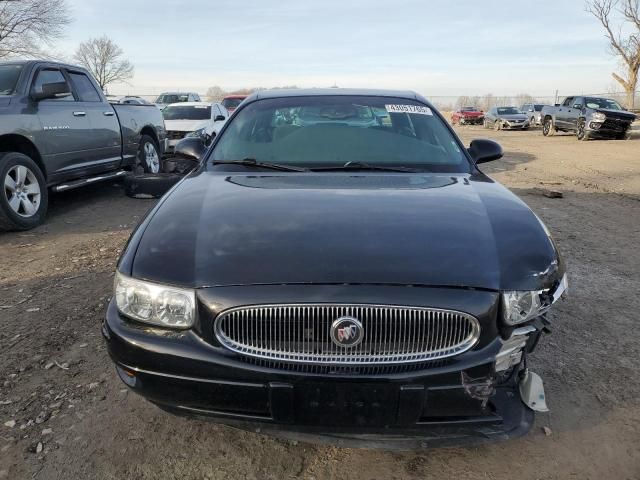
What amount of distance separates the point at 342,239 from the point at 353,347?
1.50 feet

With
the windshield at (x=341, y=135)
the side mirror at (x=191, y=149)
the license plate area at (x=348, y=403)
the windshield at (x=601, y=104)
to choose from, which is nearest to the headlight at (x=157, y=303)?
the license plate area at (x=348, y=403)

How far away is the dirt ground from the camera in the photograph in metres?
2.23

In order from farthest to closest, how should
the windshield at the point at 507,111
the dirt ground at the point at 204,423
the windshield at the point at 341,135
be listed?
the windshield at the point at 507,111, the windshield at the point at 341,135, the dirt ground at the point at 204,423

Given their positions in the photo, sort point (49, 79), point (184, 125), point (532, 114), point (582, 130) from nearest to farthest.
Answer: point (49, 79), point (184, 125), point (582, 130), point (532, 114)

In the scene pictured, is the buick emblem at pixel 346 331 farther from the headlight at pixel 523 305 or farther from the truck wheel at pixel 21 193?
the truck wheel at pixel 21 193

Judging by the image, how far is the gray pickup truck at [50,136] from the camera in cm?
576

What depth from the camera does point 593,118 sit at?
2036 cm

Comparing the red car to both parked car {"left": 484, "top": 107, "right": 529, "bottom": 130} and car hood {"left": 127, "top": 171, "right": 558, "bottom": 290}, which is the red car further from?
car hood {"left": 127, "top": 171, "right": 558, "bottom": 290}

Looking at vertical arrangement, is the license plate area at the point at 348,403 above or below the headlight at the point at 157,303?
below

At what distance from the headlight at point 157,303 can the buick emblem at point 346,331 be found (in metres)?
0.54

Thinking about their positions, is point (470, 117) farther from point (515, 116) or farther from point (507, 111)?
point (515, 116)

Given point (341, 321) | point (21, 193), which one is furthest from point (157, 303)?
point (21, 193)

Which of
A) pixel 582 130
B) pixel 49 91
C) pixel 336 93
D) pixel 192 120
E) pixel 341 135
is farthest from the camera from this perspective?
pixel 582 130

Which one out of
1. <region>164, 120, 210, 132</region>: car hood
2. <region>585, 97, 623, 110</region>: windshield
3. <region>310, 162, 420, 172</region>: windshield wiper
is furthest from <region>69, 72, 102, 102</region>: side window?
<region>585, 97, 623, 110</region>: windshield
